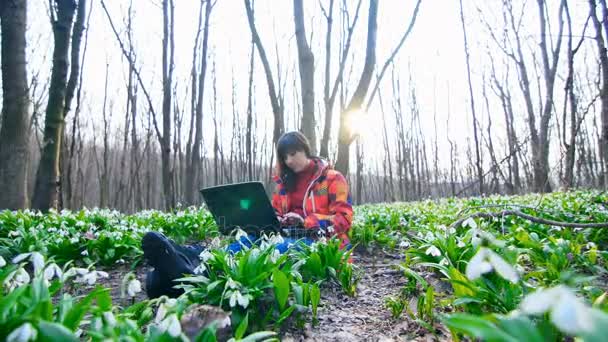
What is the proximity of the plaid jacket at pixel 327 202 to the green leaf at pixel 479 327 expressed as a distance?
225 cm

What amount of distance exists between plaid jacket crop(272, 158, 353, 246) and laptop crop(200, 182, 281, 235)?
36 centimetres

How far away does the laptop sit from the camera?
2.89 meters

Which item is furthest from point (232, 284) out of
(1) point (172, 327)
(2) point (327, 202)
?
(2) point (327, 202)

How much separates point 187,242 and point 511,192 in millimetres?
12512

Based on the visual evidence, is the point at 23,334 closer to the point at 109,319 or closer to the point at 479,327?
the point at 109,319

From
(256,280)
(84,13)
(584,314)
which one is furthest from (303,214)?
(84,13)

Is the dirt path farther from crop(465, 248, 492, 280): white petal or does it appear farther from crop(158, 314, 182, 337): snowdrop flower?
crop(465, 248, 492, 280): white petal

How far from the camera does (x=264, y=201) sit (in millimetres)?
2906

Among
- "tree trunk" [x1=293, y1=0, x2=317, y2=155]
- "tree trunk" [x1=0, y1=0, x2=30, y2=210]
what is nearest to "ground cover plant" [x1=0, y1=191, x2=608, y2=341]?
"tree trunk" [x1=0, y1=0, x2=30, y2=210]

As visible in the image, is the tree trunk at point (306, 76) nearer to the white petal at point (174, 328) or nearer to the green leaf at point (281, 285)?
the green leaf at point (281, 285)

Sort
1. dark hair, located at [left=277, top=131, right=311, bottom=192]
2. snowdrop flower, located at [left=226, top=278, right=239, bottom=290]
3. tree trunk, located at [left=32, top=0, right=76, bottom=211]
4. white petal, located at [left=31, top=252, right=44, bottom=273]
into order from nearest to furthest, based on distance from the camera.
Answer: white petal, located at [left=31, top=252, right=44, bottom=273]
snowdrop flower, located at [left=226, top=278, right=239, bottom=290]
dark hair, located at [left=277, top=131, right=311, bottom=192]
tree trunk, located at [left=32, top=0, right=76, bottom=211]

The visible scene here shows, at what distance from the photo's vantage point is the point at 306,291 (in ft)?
6.19

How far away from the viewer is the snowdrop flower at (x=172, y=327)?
3.25ft

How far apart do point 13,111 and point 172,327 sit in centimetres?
562
